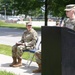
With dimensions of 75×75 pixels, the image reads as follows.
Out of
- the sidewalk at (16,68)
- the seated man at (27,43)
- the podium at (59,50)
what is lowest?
the sidewalk at (16,68)

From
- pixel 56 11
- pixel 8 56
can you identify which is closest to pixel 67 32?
pixel 8 56

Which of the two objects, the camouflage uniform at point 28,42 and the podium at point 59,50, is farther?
the camouflage uniform at point 28,42

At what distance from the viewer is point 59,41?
3768 millimetres

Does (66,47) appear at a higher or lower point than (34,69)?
higher

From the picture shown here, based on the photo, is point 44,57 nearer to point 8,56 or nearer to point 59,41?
point 59,41

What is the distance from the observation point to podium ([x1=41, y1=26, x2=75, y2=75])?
3760mm

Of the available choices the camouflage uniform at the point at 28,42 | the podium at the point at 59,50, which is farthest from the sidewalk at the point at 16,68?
the podium at the point at 59,50

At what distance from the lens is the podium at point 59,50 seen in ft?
12.3

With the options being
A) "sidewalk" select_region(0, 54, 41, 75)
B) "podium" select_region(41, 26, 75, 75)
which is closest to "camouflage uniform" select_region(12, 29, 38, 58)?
"sidewalk" select_region(0, 54, 41, 75)

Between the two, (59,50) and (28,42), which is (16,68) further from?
(59,50)

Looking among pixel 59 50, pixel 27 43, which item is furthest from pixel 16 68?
pixel 59 50

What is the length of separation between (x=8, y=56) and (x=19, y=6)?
23528mm

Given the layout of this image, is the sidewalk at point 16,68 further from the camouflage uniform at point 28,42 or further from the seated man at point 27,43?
the camouflage uniform at point 28,42

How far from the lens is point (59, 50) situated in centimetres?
379
